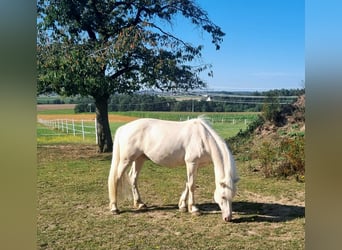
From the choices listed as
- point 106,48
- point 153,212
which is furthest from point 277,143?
point 106,48

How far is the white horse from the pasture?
53 millimetres

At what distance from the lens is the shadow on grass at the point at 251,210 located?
7.73ft

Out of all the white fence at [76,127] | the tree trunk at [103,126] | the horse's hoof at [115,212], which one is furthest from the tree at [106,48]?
the horse's hoof at [115,212]

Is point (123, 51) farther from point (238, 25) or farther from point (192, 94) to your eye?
point (238, 25)

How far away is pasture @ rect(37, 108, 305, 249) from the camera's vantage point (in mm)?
2201

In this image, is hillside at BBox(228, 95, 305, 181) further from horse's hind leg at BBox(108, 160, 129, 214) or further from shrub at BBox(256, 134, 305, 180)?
horse's hind leg at BBox(108, 160, 129, 214)

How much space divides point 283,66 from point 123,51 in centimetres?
95

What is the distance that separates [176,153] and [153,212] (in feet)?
1.35

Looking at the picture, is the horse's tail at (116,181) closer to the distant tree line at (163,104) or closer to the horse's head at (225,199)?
the distant tree line at (163,104)

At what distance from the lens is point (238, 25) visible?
2131mm

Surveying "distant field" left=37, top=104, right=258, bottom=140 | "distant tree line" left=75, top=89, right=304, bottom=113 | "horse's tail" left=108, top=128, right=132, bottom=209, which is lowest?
"horse's tail" left=108, top=128, right=132, bottom=209

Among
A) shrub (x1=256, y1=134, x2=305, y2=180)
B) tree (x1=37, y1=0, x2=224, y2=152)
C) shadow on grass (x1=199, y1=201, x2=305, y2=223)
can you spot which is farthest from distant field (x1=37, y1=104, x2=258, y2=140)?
A: shadow on grass (x1=199, y1=201, x2=305, y2=223)

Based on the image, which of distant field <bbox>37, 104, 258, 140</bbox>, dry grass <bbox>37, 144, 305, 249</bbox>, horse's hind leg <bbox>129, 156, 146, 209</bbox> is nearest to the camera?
dry grass <bbox>37, 144, 305, 249</bbox>

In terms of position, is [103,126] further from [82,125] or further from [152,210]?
[152,210]
